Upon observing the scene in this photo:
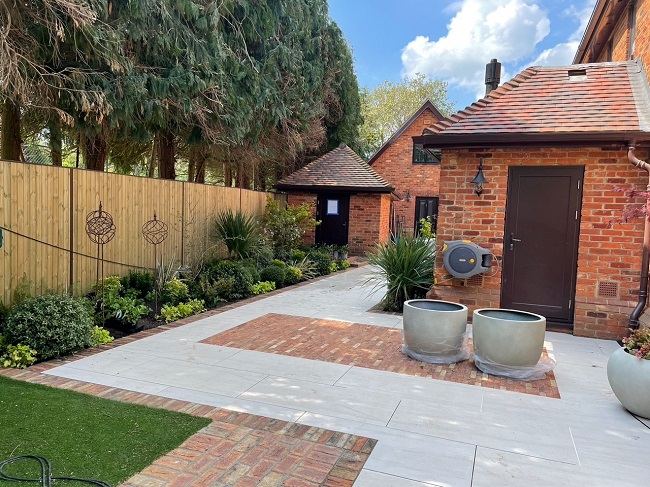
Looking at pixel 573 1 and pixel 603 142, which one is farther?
pixel 573 1

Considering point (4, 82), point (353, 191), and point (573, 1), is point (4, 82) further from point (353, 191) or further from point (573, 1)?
point (573, 1)

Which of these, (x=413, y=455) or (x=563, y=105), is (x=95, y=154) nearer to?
(x=563, y=105)

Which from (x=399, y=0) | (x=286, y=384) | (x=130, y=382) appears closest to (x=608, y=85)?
(x=286, y=384)

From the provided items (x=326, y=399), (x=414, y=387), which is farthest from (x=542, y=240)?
(x=326, y=399)

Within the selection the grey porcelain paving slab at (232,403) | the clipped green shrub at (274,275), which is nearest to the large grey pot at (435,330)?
the grey porcelain paving slab at (232,403)

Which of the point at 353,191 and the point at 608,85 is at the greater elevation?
the point at 608,85

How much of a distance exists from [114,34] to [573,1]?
13408 millimetres

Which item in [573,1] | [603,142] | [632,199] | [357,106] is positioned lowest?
[632,199]

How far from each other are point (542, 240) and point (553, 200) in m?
0.59

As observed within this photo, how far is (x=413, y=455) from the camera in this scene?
2.97 metres

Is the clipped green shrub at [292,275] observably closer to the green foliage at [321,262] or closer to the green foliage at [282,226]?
the green foliage at [321,262]

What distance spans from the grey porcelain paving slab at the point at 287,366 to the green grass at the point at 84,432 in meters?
1.20

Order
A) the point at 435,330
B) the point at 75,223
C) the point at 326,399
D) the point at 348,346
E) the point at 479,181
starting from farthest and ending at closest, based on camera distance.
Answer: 1. the point at 75,223
2. the point at 479,181
3. the point at 348,346
4. the point at 435,330
5. the point at 326,399

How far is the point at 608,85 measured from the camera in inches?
286
